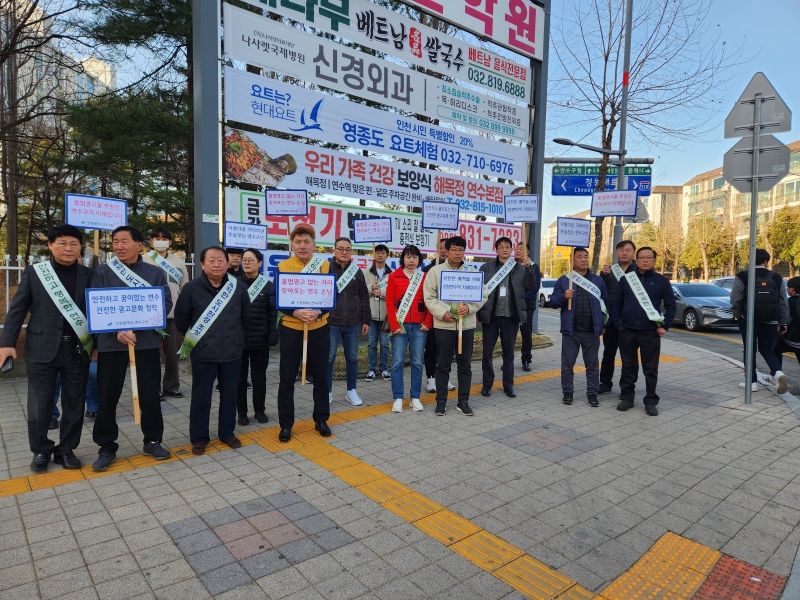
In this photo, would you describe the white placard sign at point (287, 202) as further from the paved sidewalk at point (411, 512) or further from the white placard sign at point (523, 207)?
the white placard sign at point (523, 207)

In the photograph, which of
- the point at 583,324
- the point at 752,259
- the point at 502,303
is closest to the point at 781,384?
the point at 752,259

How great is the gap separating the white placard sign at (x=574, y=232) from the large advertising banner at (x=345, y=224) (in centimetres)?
349

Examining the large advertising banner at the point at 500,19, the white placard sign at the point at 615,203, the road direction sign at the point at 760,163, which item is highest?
the large advertising banner at the point at 500,19

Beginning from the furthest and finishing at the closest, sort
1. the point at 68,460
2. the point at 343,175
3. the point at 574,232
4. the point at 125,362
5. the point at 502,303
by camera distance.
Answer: the point at 343,175 → the point at 574,232 → the point at 502,303 → the point at 125,362 → the point at 68,460

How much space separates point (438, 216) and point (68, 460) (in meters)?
5.24

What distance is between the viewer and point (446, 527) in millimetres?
3279

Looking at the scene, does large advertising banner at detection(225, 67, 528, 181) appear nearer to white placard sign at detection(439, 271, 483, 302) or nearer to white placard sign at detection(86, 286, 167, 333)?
white placard sign at detection(439, 271, 483, 302)

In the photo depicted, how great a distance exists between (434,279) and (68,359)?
3.60 m

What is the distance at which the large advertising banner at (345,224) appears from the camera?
7.62m

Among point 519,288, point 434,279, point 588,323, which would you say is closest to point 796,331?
point 588,323

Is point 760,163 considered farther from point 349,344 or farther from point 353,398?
point 353,398

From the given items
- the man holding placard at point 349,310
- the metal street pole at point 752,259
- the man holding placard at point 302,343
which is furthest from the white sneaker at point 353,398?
the metal street pole at point 752,259

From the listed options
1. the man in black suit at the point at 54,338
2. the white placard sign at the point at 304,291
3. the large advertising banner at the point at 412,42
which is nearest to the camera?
the man in black suit at the point at 54,338

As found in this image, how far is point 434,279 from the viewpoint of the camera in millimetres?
5863
